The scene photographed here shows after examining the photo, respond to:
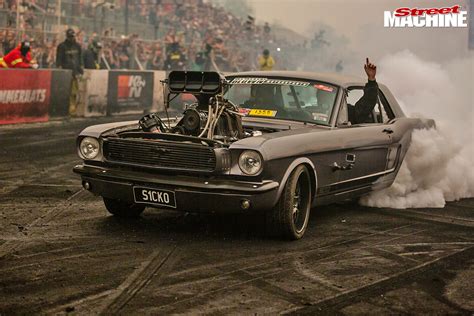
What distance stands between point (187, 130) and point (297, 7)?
36.4 metres

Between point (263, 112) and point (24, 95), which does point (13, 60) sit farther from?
point (263, 112)

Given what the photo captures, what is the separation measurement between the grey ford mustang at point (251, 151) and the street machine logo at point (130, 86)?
12.4 m

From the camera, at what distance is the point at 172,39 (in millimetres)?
26219

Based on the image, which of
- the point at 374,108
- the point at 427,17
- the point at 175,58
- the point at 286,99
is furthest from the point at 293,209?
the point at 427,17

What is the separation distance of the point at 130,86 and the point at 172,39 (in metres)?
6.14

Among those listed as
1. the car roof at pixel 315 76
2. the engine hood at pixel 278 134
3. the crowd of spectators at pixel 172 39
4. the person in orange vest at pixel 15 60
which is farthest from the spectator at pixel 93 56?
the engine hood at pixel 278 134

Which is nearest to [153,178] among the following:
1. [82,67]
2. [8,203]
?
[8,203]

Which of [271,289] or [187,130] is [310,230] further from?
[271,289]

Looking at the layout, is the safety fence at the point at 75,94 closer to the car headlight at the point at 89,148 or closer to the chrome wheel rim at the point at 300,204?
the car headlight at the point at 89,148

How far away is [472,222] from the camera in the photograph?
748cm

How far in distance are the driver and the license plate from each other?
2.42m

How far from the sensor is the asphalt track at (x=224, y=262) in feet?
14.8

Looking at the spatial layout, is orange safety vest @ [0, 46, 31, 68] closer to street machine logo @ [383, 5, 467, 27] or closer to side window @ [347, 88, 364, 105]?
side window @ [347, 88, 364, 105]

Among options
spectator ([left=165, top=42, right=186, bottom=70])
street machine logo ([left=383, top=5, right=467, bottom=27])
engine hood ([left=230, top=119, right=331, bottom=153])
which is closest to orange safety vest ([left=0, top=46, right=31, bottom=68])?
spectator ([left=165, top=42, right=186, bottom=70])
